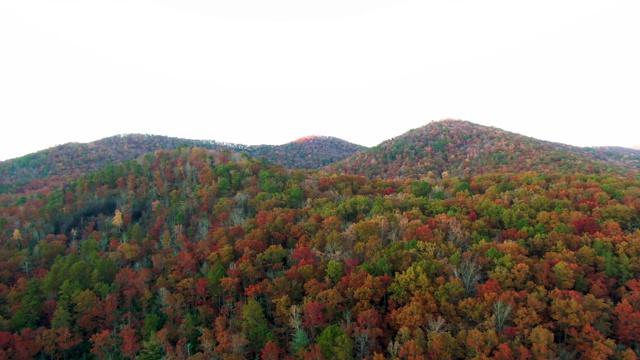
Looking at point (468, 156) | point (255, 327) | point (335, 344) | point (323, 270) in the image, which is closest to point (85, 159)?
point (255, 327)

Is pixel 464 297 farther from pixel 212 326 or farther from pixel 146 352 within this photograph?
pixel 146 352

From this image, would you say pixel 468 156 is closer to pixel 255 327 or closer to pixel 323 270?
pixel 323 270

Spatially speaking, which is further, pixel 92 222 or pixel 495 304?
pixel 92 222

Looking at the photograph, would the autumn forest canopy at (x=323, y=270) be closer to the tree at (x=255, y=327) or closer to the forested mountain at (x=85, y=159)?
the tree at (x=255, y=327)

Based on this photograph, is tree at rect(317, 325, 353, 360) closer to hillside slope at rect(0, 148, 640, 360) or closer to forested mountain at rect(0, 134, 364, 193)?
hillside slope at rect(0, 148, 640, 360)

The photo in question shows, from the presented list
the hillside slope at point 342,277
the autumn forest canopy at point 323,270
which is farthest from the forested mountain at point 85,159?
the hillside slope at point 342,277

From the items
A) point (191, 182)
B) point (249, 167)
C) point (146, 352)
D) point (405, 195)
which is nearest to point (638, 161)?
point (405, 195)

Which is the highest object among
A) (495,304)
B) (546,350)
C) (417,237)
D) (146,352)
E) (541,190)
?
(541,190)
